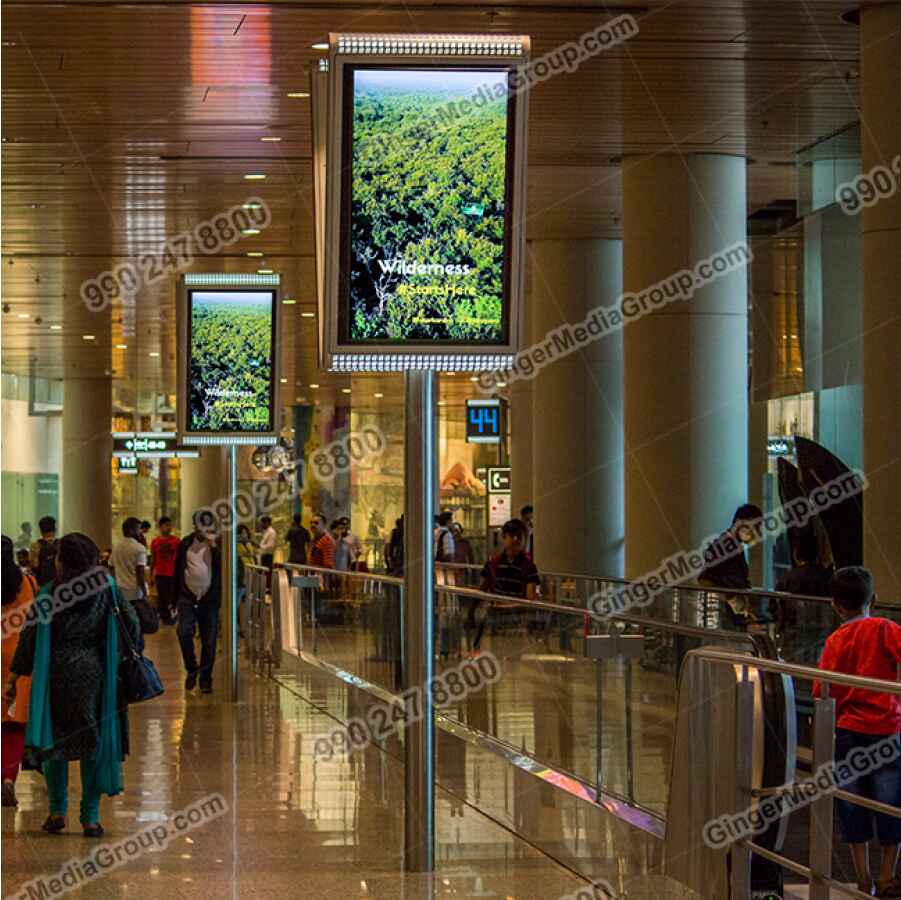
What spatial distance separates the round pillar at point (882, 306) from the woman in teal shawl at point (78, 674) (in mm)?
6307

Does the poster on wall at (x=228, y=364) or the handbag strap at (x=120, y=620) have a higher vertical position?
the poster on wall at (x=228, y=364)

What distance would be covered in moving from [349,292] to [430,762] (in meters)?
2.25

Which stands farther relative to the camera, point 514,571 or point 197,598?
point 197,598

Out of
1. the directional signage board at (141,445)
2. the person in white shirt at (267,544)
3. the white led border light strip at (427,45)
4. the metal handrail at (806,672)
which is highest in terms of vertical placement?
the white led border light strip at (427,45)

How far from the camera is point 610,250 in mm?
27062

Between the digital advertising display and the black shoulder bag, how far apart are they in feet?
9.02

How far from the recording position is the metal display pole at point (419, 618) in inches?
319

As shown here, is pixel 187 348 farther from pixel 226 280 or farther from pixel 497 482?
pixel 497 482

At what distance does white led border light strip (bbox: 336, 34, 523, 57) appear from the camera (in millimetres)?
7227

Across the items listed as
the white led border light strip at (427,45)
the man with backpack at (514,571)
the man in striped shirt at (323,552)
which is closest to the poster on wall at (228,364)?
the man with backpack at (514,571)

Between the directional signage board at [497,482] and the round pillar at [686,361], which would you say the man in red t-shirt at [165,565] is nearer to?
the round pillar at [686,361]

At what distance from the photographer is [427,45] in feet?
23.8

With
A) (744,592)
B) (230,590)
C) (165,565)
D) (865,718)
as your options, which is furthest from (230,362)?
(865,718)

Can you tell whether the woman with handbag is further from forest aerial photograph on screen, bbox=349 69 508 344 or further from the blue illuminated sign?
the blue illuminated sign
